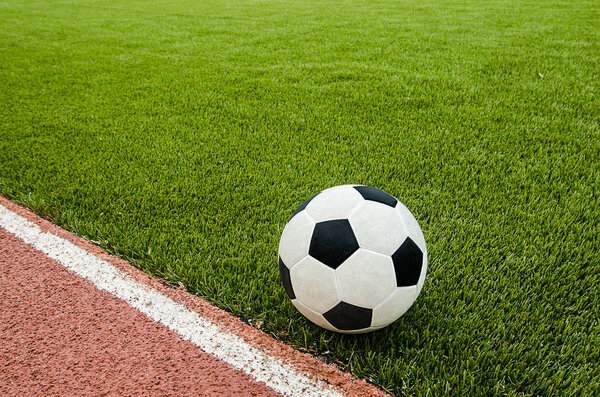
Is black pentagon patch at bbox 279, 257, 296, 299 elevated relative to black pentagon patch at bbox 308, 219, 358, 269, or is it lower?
lower

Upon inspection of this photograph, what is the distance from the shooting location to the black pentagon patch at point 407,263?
1.67 metres

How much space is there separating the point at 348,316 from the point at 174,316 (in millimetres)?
949

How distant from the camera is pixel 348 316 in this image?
1.68m

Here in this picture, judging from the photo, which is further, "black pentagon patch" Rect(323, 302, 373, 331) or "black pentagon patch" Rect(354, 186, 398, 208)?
"black pentagon patch" Rect(354, 186, 398, 208)

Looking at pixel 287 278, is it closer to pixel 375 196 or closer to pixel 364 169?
pixel 375 196

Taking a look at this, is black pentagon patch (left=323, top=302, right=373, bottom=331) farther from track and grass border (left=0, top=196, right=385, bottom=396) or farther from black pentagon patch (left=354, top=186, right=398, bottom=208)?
black pentagon patch (left=354, top=186, right=398, bottom=208)

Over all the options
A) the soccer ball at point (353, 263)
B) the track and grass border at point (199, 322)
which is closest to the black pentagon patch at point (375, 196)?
the soccer ball at point (353, 263)

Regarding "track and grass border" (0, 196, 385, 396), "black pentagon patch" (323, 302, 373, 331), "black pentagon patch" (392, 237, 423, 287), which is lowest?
"track and grass border" (0, 196, 385, 396)

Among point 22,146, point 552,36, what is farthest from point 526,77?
point 22,146

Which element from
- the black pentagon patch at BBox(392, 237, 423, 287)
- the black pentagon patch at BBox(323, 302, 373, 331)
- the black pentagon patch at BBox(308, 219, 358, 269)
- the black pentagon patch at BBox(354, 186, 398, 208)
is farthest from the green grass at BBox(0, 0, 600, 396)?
the black pentagon patch at BBox(354, 186, 398, 208)

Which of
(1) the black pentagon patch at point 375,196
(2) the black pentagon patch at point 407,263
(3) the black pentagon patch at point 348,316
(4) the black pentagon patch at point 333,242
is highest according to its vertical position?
(1) the black pentagon patch at point 375,196

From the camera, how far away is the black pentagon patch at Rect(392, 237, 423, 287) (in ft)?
5.49

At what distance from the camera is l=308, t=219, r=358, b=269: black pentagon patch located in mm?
1647

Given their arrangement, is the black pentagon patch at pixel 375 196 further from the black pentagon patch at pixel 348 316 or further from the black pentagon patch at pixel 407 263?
the black pentagon patch at pixel 348 316
